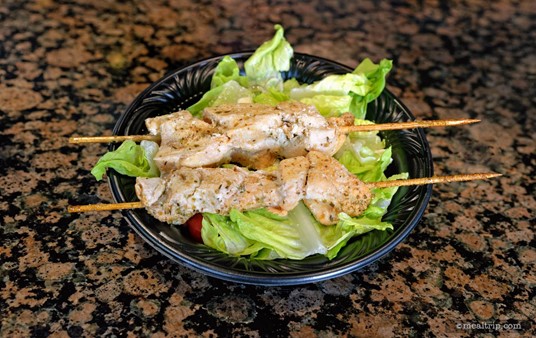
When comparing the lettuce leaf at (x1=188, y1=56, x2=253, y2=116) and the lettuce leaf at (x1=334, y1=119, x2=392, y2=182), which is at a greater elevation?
the lettuce leaf at (x1=188, y1=56, x2=253, y2=116)

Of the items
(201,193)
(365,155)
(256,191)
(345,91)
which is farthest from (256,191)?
(345,91)

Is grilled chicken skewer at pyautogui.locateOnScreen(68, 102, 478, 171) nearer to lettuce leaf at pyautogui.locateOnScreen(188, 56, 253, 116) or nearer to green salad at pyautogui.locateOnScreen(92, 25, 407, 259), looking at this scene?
green salad at pyautogui.locateOnScreen(92, 25, 407, 259)

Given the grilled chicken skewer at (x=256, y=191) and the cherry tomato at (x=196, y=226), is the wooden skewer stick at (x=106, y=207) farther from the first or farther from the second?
the cherry tomato at (x=196, y=226)

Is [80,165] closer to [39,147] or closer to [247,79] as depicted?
[39,147]

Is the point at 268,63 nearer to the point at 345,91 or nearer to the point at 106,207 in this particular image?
the point at 345,91

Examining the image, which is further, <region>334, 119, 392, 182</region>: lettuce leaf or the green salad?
<region>334, 119, 392, 182</region>: lettuce leaf
